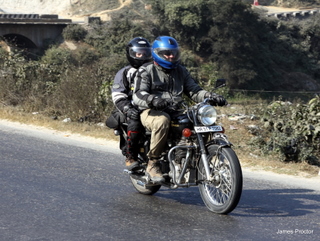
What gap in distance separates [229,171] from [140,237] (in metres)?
1.13

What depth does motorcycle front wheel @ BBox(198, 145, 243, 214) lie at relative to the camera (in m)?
5.31

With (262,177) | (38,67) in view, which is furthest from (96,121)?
(262,177)

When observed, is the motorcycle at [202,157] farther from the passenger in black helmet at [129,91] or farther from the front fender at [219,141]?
the passenger in black helmet at [129,91]

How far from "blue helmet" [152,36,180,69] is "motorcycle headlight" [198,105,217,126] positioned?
69cm

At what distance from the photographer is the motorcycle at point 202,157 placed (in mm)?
5539

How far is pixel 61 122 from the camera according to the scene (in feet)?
44.1

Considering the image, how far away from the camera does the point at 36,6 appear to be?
3270 inches

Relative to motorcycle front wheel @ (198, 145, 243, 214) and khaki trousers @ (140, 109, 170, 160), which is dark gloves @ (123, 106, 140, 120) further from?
motorcycle front wheel @ (198, 145, 243, 214)

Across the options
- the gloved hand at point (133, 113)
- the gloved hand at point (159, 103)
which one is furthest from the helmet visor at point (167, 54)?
the gloved hand at point (133, 113)

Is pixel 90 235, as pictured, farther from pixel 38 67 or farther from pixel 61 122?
pixel 38 67

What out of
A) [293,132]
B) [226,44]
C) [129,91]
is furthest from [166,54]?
[226,44]

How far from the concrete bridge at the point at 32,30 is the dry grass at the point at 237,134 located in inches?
1986

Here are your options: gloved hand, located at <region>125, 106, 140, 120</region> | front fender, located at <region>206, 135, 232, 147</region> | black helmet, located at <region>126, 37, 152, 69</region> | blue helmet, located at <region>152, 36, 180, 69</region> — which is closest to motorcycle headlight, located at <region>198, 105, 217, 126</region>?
front fender, located at <region>206, 135, 232, 147</region>

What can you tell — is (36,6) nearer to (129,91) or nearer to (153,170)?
(129,91)
